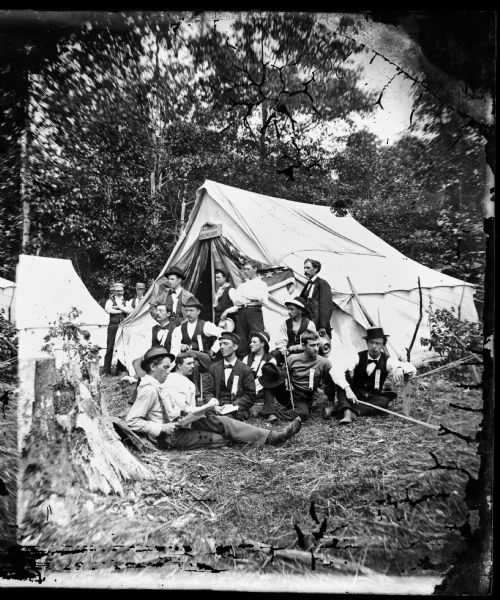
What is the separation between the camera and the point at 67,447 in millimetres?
3350

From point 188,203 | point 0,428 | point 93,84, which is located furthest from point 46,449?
point 93,84

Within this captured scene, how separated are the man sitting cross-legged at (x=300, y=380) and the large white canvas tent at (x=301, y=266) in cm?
18

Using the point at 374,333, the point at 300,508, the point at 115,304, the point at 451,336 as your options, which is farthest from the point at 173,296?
the point at 451,336

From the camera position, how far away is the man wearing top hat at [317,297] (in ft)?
11.3

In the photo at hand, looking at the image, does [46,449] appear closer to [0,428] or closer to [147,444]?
[0,428]

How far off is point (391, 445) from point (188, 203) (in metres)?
2.16

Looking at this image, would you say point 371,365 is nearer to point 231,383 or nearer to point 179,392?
point 231,383

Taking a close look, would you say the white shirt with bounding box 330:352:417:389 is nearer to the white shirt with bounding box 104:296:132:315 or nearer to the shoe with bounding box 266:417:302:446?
the shoe with bounding box 266:417:302:446

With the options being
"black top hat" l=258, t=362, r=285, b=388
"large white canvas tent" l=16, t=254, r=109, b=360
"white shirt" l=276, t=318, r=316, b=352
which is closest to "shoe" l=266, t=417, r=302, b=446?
"black top hat" l=258, t=362, r=285, b=388

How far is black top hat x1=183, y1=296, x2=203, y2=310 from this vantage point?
3496mm

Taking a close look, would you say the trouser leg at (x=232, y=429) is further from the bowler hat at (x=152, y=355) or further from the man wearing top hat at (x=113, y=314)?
the man wearing top hat at (x=113, y=314)

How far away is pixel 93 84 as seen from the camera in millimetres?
3475

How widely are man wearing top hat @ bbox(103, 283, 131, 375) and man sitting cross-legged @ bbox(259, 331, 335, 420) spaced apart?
105 cm

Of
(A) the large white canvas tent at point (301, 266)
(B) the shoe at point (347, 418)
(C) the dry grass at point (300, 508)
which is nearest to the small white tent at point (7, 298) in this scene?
(A) the large white canvas tent at point (301, 266)
